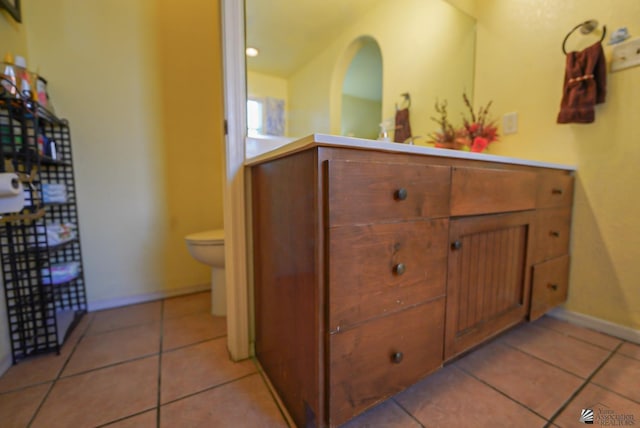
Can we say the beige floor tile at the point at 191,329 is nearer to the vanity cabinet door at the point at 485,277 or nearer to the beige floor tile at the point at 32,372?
the beige floor tile at the point at 32,372

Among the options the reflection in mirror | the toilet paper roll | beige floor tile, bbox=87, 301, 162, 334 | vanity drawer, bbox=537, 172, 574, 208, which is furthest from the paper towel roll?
vanity drawer, bbox=537, 172, 574, 208

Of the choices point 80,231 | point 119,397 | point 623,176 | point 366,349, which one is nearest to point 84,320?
point 80,231

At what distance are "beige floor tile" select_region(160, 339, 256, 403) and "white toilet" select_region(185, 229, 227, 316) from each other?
11.5 inches

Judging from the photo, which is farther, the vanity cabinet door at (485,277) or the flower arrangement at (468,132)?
the flower arrangement at (468,132)

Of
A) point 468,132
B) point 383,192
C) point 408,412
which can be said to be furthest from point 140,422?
point 468,132

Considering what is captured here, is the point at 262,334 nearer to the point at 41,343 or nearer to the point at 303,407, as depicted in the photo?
the point at 303,407

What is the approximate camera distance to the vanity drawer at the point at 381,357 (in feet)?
2.19

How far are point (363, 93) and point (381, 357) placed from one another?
147cm

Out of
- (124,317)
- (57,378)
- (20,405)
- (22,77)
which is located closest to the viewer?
(20,405)

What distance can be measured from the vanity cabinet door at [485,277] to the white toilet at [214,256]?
1096mm

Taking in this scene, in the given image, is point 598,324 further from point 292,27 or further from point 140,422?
point 292,27

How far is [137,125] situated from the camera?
5.24 feet

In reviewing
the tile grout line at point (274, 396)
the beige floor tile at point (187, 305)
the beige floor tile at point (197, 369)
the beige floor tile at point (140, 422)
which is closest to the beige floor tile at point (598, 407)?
the tile grout line at point (274, 396)

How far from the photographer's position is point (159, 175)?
1.68 metres
